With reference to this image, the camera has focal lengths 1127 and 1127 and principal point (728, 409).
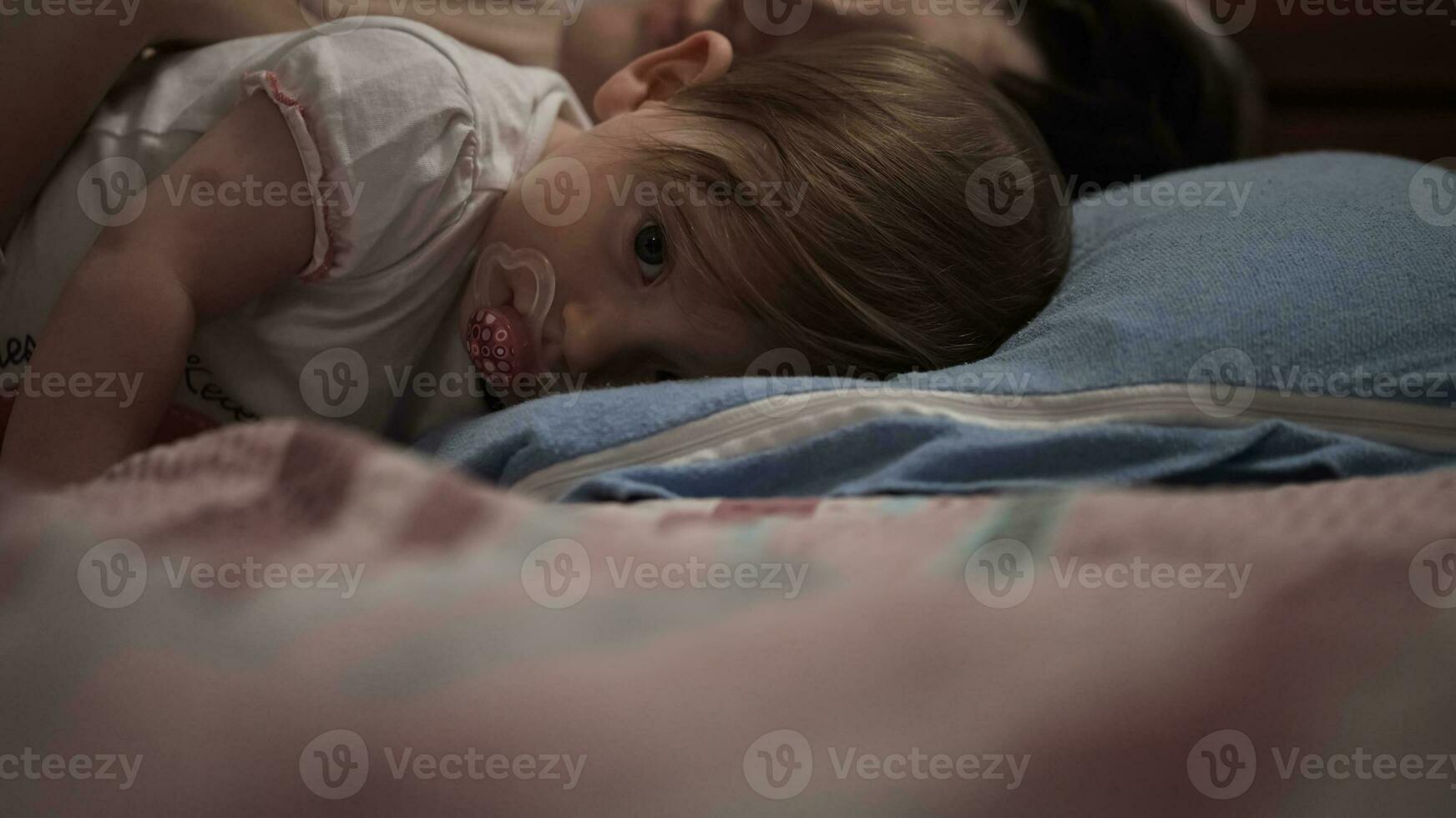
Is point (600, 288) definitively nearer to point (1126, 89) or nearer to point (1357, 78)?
point (1126, 89)

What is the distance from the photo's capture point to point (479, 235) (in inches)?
37.0

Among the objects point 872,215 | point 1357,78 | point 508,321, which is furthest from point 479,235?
point 1357,78

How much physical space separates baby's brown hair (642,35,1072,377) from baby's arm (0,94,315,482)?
28 cm

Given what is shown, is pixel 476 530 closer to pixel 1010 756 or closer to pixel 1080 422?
pixel 1010 756

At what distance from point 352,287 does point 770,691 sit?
56 cm

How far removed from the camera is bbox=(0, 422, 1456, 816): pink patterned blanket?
1.56ft

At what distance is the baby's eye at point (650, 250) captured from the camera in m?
0.84

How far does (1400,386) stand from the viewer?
2.48 ft

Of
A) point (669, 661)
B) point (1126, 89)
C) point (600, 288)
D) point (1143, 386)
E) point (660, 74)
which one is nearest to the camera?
point (669, 661)

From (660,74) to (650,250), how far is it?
25 centimetres

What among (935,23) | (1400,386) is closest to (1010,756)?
(1400,386)

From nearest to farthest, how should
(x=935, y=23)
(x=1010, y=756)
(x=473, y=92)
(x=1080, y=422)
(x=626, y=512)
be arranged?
1. (x=1010, y=756)
2. (x=626, y=512)
3. (x=1080, y=422)
4. (x=473, y=92)
5. (x=935, y=23)

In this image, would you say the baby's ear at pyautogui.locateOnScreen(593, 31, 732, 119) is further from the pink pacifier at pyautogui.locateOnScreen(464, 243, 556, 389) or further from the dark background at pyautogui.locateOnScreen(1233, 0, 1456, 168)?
the dark background at pyautogui.locateOnScreen(1233, 0, 1456, 168)

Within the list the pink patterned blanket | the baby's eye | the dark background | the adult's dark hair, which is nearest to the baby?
the baby's eye
